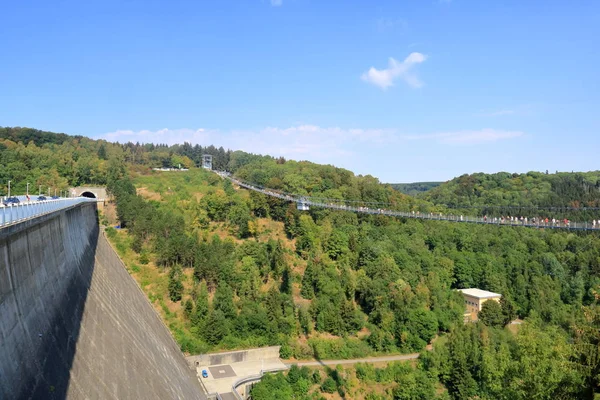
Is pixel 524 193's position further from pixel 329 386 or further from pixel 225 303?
pixel 225 303

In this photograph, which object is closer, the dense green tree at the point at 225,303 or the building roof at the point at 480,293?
the dense green tree at the point at 225,303

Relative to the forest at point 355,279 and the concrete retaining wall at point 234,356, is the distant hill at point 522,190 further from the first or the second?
the concrete retaining wall at point 234,356

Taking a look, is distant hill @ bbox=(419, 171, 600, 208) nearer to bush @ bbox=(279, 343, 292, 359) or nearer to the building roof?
the building roof

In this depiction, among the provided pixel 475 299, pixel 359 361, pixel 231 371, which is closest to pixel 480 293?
pixel 475 299

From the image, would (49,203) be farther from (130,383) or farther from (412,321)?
(412,321)

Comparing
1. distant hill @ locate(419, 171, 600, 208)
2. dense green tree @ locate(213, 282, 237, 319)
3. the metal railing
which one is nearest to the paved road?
dense green tree @ locate(213, 282, 237, 319)

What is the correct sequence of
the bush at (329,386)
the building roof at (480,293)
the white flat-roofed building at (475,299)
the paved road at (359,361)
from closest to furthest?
the bush at (329,386)
the paved road at (359,361)
the white flat-roofed building at (475,299)
the building roof at (480,293)

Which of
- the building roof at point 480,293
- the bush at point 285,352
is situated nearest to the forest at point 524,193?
the building roof at point 480,293
